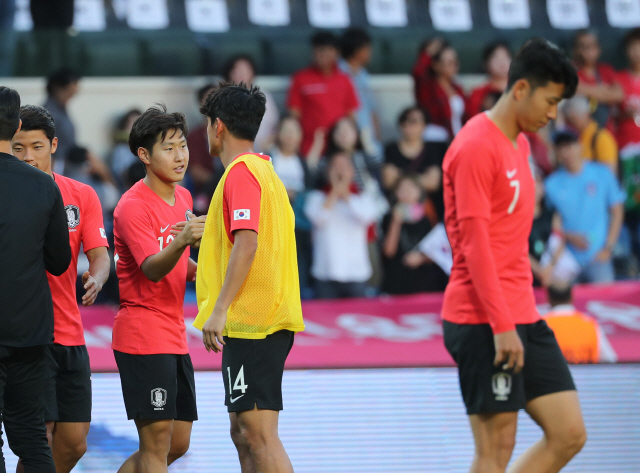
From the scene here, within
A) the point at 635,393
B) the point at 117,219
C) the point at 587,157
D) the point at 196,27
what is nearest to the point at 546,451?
the point at 635,393

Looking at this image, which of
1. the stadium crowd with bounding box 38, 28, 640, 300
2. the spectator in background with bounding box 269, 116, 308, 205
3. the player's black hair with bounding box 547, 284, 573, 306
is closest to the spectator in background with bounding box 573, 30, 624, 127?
the stadium crowd with bounding box 38, 28, 640, 300

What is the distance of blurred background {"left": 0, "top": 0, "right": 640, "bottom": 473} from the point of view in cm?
797

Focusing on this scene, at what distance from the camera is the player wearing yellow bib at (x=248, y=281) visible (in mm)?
3732

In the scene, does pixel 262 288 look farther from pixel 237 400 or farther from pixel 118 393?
pixel 118 393

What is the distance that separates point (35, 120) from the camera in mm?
4090

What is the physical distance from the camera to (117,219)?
13.8 ft

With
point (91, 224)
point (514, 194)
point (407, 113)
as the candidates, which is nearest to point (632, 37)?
point (407, 113)

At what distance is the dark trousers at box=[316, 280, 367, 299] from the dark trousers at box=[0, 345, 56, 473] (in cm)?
497

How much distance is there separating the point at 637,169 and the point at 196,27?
511cm

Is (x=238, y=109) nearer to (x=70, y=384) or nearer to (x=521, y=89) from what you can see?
(x=521, y=89)

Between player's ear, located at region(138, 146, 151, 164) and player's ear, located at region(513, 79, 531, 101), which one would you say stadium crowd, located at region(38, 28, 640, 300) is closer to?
player's ear, located at region(138, 146, 151, 164)

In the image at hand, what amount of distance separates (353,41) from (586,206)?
9.54 feet

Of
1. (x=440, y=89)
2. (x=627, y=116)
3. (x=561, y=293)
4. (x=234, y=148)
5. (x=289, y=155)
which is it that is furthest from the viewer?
(x=627, y=116)

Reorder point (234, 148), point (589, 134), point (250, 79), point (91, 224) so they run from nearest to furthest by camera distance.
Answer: point (234, 148) < point (91, 224) < point (250, 79) < point (589, 134)
